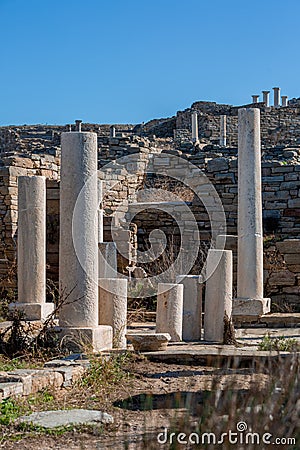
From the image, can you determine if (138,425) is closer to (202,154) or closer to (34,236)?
(34,236)

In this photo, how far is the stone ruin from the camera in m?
8.81

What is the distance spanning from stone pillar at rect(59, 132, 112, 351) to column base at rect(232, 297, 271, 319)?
145 inches

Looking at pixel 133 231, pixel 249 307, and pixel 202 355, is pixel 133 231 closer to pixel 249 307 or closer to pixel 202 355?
pixel 249 307

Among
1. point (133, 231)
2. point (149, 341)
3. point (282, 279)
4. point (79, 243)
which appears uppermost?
point (133, 231)

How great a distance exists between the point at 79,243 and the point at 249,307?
427 centimetres

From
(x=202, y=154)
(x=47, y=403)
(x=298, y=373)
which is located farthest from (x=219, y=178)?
(x=298, y=373)

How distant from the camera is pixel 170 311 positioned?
395 inches

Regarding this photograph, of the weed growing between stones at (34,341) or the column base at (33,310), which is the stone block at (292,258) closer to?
the column base at (33,310)

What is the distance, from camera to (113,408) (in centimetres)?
634

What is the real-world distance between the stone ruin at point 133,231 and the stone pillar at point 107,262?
0.05 ft

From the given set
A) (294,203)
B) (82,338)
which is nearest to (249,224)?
(294,203)

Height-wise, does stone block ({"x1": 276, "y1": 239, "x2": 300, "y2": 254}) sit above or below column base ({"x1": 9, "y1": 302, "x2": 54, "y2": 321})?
above

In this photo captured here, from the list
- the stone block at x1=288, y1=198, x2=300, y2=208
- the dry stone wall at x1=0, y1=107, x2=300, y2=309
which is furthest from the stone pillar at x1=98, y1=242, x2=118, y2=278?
the stone block at x1=288, y1=198, x2=300, y2=208

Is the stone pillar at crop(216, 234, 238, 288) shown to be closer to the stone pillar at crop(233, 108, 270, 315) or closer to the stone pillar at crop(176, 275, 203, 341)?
the stone pillar at crop(233, 108, 270, 315)
